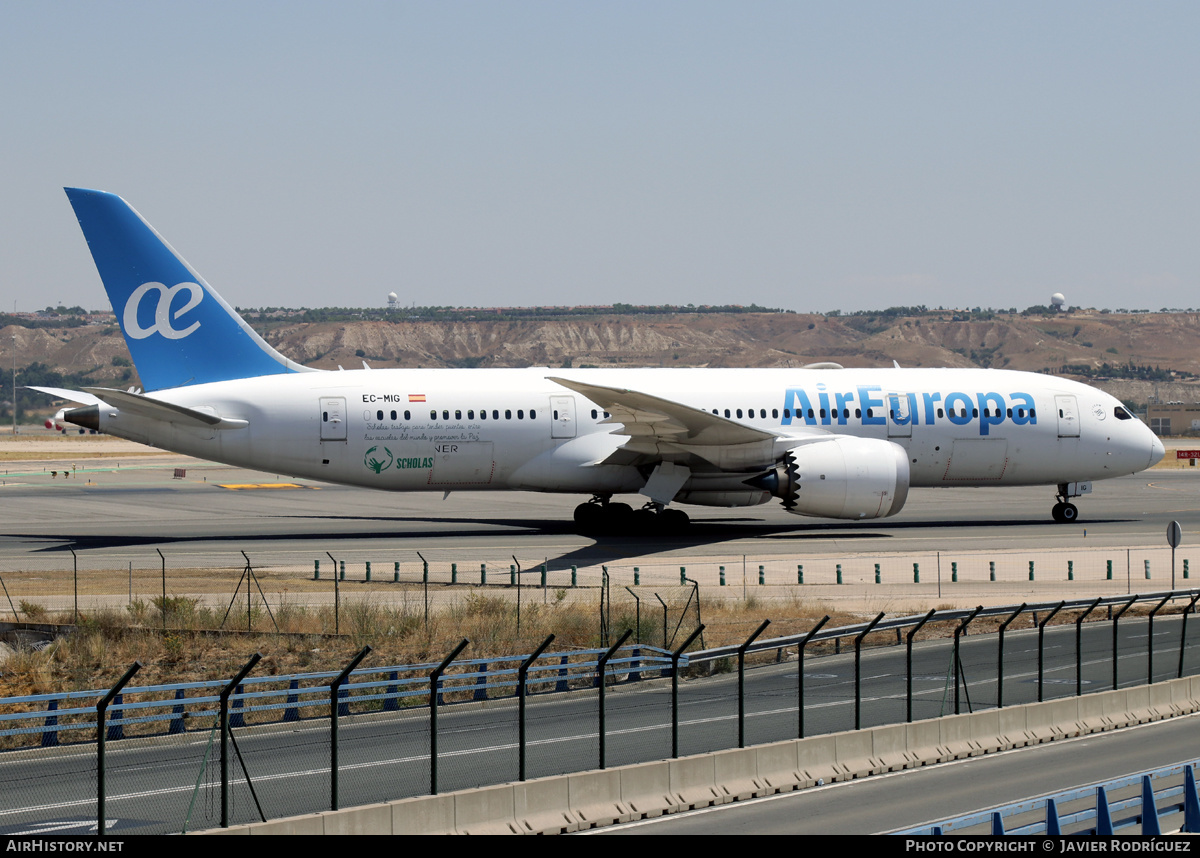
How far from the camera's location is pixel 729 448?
40.2 meters

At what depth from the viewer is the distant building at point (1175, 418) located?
465ft

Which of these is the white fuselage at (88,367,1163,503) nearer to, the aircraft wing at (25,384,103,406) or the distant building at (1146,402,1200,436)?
the aircraft wing at (25,384,103,406)

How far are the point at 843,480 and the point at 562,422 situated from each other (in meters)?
8.91

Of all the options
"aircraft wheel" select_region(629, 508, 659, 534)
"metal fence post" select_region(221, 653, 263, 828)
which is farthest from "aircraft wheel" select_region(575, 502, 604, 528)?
"metal fence post" select_region(221, 653, 263, 828)

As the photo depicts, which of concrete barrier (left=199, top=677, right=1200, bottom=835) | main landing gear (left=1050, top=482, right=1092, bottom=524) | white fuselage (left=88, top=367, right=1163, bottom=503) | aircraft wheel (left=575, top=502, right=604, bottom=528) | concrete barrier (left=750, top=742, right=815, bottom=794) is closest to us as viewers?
concrete barrier (left=199, top=677, right=1200, bottom=835)

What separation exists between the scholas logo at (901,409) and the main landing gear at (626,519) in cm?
467

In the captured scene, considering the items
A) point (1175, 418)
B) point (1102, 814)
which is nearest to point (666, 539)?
point (1102, 814)

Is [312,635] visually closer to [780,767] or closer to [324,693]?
[324,693]

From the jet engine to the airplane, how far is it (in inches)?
2.2

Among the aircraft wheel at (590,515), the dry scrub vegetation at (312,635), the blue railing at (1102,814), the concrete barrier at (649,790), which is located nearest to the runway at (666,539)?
the aircraft wheel at (590,515)

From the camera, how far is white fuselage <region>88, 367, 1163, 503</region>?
4062 centimetres

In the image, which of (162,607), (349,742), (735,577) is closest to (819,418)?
(735,577)

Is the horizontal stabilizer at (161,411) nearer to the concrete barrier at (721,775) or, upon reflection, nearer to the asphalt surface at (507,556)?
the asphalt surface at (507,556)

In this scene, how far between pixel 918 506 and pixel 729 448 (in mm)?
18326
